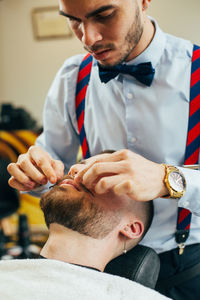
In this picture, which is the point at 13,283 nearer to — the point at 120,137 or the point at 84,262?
the point at 84,262

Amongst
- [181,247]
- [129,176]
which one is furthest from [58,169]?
[181,247]

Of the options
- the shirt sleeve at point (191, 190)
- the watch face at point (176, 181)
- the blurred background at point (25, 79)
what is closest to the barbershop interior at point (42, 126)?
the blurred background at point (25, 79)

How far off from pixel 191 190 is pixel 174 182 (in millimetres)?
167

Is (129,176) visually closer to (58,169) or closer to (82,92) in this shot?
(58,169)

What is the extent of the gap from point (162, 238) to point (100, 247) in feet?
1.17

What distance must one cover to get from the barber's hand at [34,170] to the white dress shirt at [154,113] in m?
0.37

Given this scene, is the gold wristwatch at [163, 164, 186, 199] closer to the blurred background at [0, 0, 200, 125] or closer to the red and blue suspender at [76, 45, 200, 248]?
the red and blue suspender at [76, 45, 200, 248]

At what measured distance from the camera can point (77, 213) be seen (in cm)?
157

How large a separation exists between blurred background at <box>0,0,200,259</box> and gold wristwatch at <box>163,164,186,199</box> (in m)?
3.10

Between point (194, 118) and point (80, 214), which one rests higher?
point (194, 118)

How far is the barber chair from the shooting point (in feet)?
4.82

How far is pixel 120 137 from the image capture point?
1.80m

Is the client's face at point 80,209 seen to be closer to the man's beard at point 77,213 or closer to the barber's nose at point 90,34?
the man's beard at point 77,213

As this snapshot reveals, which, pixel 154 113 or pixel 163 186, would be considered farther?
pixel 154 113
